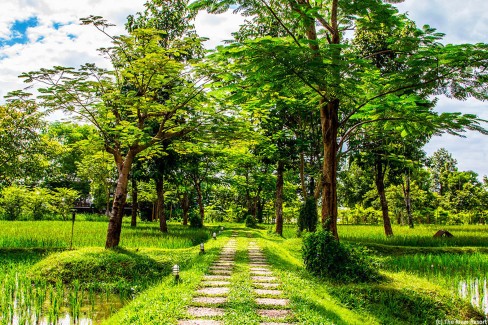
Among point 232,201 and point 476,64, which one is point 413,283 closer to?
point 476,64

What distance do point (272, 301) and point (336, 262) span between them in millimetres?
3292

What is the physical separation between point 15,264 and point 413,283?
11763 mm

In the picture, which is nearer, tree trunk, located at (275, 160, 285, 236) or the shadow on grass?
the shadow on grass

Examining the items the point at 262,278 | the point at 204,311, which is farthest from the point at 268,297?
the point at 262,278

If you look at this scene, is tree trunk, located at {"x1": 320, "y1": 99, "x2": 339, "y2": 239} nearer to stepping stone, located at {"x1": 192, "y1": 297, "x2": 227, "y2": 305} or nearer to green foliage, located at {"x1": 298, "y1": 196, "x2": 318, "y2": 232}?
stepping stone, located at {"x1": 192, "y1": 297, "x2": 227, "y2": 305}

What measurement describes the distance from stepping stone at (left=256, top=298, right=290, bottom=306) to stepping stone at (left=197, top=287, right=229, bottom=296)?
34.6 inches

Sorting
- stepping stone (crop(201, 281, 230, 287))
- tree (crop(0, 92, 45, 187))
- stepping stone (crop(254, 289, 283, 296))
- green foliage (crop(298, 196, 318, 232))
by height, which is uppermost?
tree (crop(0, 92, 45, 187))

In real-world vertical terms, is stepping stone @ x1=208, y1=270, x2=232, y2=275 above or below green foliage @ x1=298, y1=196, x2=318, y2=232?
below

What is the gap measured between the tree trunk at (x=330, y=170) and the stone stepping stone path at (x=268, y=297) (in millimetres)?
2294

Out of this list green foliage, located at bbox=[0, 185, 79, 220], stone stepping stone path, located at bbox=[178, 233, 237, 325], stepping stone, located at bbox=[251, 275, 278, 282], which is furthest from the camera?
green foliage, located at bbox=[0, 185, 79, 220]

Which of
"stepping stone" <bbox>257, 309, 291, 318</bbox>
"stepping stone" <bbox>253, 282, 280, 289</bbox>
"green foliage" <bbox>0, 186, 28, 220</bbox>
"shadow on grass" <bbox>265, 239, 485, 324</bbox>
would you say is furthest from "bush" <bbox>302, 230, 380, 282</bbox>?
"green foliage" <bbox>0, 186, 28, 220</bbox>

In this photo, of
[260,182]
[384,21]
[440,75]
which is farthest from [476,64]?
[260,182]

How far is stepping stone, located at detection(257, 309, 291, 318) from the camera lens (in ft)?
20.1

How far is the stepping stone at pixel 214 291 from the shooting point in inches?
297
